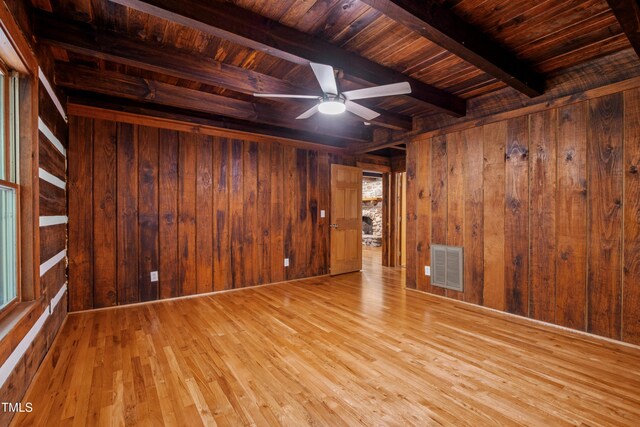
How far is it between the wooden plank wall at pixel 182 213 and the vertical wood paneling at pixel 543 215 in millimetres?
3125

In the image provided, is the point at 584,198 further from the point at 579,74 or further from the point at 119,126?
the point at 119,126

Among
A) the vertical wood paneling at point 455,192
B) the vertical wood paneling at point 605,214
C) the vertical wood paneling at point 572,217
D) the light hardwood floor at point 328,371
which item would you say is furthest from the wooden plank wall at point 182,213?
the vertical wood paneling at point 605,214

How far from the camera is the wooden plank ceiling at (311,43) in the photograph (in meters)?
1.95

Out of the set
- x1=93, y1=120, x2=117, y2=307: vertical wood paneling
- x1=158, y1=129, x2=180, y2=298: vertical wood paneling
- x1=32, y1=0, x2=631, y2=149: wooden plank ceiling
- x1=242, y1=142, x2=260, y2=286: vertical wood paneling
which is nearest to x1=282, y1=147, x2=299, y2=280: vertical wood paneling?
x1=242, y1=142, x2=260, y2=286: vertical wood paneling

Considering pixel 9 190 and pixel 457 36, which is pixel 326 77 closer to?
pixel 457 36

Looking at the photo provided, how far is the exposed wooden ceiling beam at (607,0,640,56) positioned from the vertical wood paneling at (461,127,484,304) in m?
1.67

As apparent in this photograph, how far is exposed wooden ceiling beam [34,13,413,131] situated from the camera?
210 cm

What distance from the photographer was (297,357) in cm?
236

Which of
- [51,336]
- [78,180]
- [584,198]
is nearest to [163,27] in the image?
[78,180]

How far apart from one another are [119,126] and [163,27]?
1.89 metres

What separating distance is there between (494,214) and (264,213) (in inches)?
124

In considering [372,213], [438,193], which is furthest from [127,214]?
[372,213]

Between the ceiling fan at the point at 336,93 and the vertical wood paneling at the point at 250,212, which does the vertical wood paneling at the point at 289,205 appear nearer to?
the vertical wood paneling at the point at 250,212

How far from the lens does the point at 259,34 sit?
6.79 feet
